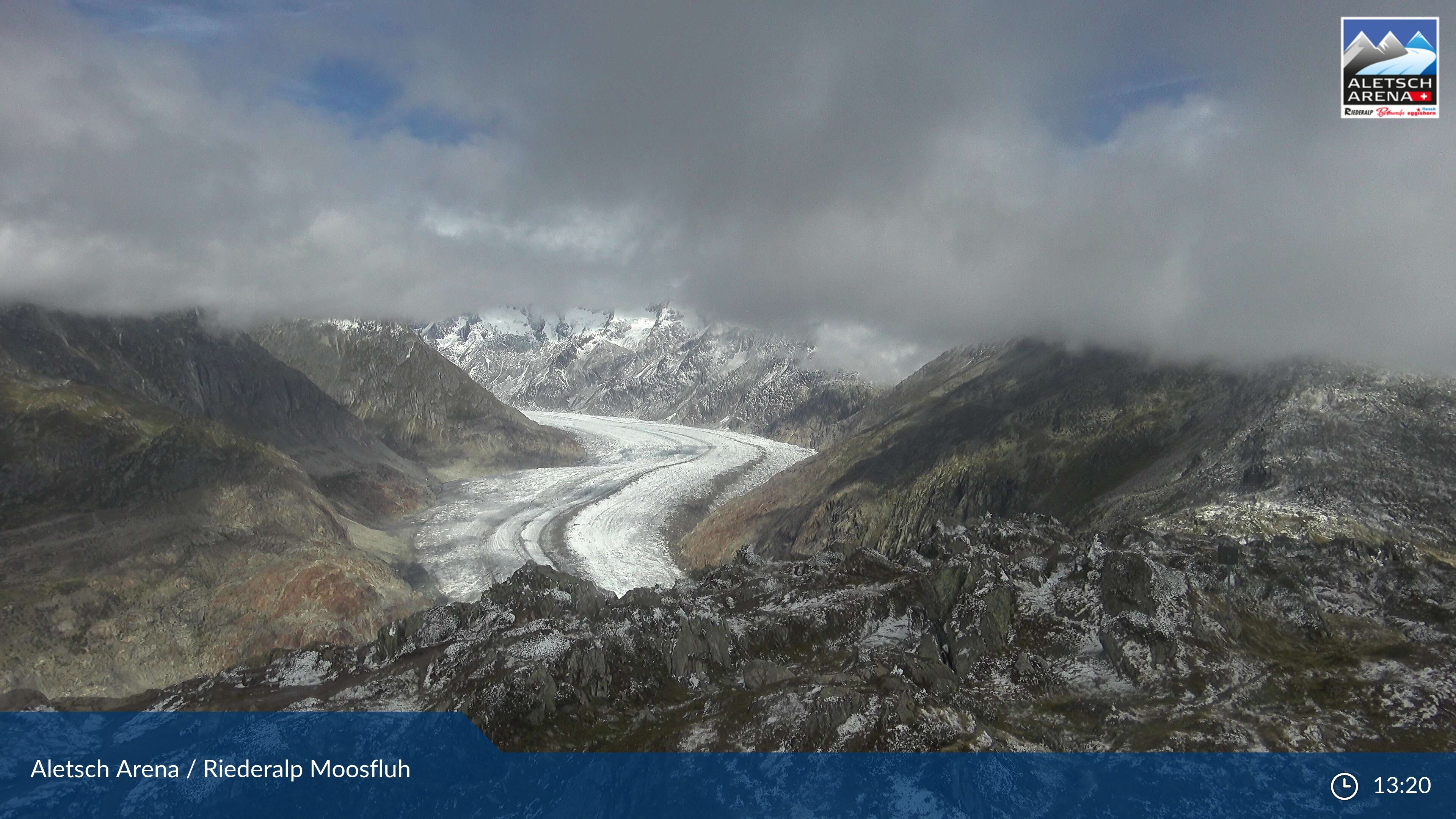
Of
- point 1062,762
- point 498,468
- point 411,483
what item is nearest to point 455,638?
point 1062,762

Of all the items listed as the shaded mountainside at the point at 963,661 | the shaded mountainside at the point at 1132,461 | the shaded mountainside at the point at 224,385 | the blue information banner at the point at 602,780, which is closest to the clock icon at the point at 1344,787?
the blue information banner at the point at 602,780

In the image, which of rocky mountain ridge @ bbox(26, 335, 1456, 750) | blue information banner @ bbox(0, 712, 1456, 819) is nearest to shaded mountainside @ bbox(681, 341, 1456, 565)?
rocky mountain ridge @ bbox(26, 335, 1456, 750)

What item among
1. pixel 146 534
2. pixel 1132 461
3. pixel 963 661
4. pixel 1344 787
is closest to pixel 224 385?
pixel 146 534

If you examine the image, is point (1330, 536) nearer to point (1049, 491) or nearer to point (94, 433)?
point (1049, 491)

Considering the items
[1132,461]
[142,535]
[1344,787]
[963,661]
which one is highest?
[1132,461]

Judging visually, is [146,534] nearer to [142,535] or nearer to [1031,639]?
[142,535]
